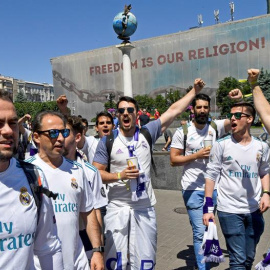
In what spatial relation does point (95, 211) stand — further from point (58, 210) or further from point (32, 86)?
point (32, 86)

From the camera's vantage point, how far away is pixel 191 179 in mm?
4359

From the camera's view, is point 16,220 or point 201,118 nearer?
point 16,220

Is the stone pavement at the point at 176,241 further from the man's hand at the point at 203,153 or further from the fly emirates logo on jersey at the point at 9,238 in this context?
the fly emirates logo on jersey at the point at 9,238

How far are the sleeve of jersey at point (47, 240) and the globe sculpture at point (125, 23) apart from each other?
12471 mm

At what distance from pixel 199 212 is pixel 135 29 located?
444 inches

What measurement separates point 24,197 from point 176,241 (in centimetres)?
420

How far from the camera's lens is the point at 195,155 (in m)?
4.18

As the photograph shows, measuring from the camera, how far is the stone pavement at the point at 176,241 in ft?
15.3

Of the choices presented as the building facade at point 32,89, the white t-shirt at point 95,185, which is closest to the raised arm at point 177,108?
the white t-shirt at point 95,185

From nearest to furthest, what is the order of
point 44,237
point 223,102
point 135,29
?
point 44,237, point 135,29, point 223,102

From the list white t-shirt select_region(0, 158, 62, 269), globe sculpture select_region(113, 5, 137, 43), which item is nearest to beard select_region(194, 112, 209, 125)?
white t-shirt select_region(0, 158, 62, 269)

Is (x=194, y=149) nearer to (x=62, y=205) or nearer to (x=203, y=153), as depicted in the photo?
(x=203, y=153)

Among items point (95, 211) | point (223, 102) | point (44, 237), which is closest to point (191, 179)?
point (95, 211)

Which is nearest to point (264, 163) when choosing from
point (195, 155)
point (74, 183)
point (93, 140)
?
point (195, 155)
